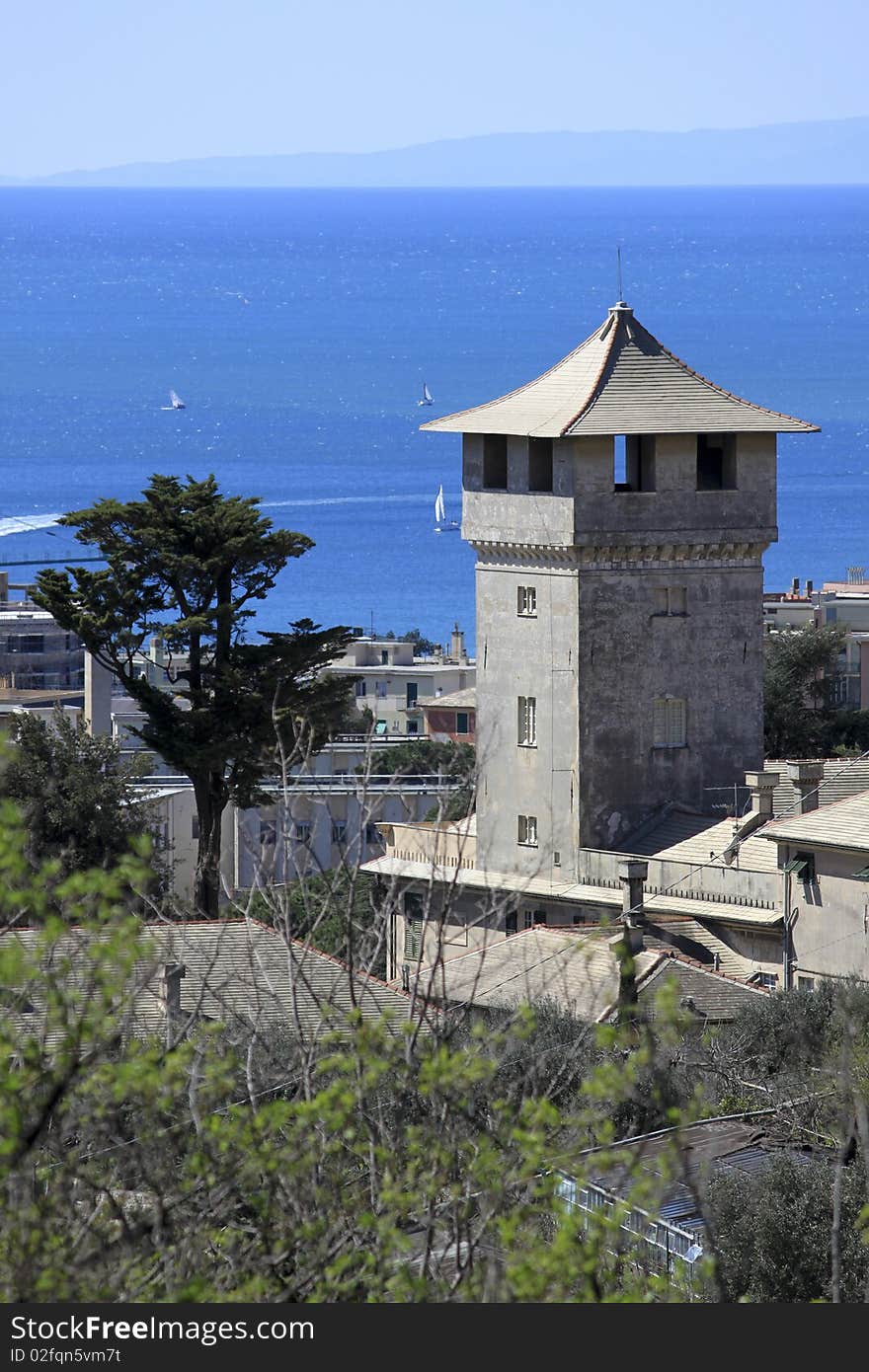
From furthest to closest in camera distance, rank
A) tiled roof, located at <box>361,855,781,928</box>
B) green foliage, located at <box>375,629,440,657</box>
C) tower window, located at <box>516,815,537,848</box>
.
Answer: green foliage, located at <box>375,629,440,657</box> < tower window, located at <box>516,815,537,848</box> < tiled roof, located at <box>361,855,781,928</box>

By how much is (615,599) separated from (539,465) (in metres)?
2.26

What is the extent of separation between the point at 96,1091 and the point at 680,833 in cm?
3043

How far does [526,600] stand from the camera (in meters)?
45.4

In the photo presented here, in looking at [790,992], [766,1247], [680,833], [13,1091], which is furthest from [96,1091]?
[680,833]

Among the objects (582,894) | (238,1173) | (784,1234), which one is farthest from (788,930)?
(238,1173)

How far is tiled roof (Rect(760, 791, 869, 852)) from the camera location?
37.6 meters

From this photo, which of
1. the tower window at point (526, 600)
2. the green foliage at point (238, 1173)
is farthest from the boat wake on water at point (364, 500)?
the green foliage at point (238, 1173)

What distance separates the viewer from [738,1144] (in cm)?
2683

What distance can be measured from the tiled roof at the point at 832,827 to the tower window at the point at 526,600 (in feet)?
22.5

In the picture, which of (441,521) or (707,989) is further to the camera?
(441,521)

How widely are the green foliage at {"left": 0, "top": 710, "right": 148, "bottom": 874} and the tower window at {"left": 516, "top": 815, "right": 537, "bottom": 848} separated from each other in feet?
17.3

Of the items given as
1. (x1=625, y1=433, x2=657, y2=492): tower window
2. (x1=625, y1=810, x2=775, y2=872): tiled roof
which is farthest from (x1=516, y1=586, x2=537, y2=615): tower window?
(x1=625, y1=810, x2=775, y2=872): tiled roof

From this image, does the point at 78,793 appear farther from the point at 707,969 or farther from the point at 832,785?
the point at 707,969

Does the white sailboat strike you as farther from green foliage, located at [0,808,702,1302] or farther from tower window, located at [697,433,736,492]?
green foliage, located at [0,808,702,1302]
